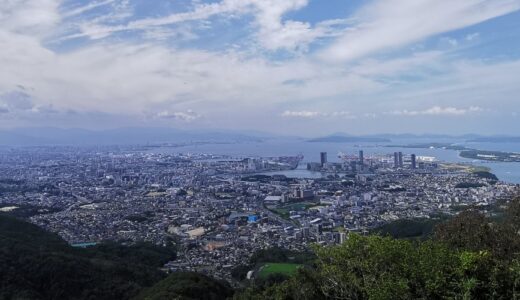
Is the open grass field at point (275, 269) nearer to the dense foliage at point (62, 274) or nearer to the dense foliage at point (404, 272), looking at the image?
the dense foliage at point (62, 274)

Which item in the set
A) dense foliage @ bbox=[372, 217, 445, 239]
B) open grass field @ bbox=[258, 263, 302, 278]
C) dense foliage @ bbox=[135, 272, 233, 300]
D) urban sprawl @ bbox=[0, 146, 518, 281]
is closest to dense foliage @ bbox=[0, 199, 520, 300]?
dense foliage @ bbox=[135, 272, 233, 300]

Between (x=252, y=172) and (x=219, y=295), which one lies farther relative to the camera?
(x=252, y=172)

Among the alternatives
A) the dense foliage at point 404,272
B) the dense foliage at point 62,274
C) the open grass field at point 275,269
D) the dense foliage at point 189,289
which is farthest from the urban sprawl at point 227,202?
the dense foliage at point 404,272

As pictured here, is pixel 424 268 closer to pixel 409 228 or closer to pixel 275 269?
pixel 275 269

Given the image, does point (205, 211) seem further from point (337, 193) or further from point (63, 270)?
point (63, 270)

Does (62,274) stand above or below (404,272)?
below

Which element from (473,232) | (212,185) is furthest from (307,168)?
(473,232)

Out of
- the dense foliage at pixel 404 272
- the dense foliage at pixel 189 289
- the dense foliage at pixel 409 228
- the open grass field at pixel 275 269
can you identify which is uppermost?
the dense foliage at pixel 404 272

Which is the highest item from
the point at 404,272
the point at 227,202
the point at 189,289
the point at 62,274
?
the point at 404,272

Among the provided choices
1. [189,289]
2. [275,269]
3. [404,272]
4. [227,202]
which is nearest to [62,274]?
[189,289]
